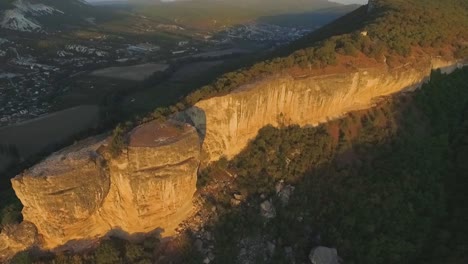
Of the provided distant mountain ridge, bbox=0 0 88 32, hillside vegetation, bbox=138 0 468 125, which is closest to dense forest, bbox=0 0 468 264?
hillside vegetation, bbox=138 0 468 125

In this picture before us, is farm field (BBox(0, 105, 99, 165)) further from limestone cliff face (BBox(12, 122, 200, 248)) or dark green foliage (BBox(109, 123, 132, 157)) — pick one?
limestone cliff face (BBox(12, 122, 200, 248))

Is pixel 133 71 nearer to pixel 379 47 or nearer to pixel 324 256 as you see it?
pixel 379 47

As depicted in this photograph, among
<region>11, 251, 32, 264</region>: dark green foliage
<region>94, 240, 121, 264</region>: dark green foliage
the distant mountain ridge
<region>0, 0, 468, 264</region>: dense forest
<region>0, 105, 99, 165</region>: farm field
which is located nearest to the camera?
<region>11, 251, 32, 264</region>: dark green foliage

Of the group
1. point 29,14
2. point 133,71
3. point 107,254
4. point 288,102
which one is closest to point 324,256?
point 288,102

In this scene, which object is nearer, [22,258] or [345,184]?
[22,258]

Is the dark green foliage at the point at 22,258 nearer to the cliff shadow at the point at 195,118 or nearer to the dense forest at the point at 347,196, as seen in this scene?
the dense forest at the point at 347,196

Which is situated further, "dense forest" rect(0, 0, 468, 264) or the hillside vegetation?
the hillside vegetation

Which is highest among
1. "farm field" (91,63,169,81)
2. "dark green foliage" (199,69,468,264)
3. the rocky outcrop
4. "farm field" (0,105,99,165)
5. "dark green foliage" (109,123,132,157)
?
"dark green foliage" (109,123,132,157)
